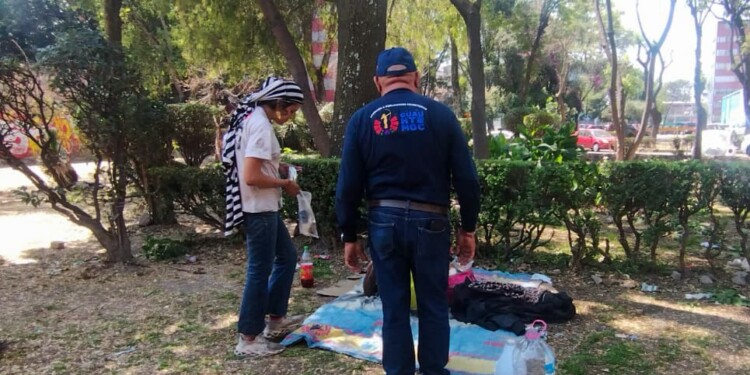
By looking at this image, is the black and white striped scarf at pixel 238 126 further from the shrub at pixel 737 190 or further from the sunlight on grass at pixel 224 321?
the shrub at pixel 737 190

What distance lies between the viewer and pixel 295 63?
8.01 meters

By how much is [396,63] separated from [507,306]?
2182 millimetres

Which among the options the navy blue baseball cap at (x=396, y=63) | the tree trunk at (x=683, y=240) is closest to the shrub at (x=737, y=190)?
the tree trunk at (x=683, y=240)

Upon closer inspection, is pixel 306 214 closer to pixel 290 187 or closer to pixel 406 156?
pixel 290 187

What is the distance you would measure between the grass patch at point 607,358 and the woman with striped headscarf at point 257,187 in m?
1.84

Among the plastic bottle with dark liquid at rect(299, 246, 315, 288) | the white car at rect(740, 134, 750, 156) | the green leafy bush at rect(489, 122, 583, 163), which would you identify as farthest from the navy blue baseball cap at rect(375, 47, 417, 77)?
the white car at rect(740, 134, 750, 156)

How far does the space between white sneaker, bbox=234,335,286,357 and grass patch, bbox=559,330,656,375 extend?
1781 mm

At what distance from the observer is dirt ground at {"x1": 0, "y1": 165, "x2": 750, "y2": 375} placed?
3520 millimetres

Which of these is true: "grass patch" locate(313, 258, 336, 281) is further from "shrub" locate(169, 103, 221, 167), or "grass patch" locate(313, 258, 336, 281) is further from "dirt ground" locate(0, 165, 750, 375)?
"shrub" locate(169, 103, 221, 167)

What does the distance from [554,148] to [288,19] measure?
4.76 metres

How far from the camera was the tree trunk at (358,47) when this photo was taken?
633cm

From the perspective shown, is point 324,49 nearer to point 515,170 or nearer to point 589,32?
point 515,170

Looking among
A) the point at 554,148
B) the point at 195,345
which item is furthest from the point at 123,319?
the point at 554,148

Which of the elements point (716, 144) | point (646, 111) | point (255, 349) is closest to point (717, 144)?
point (716, 144)
